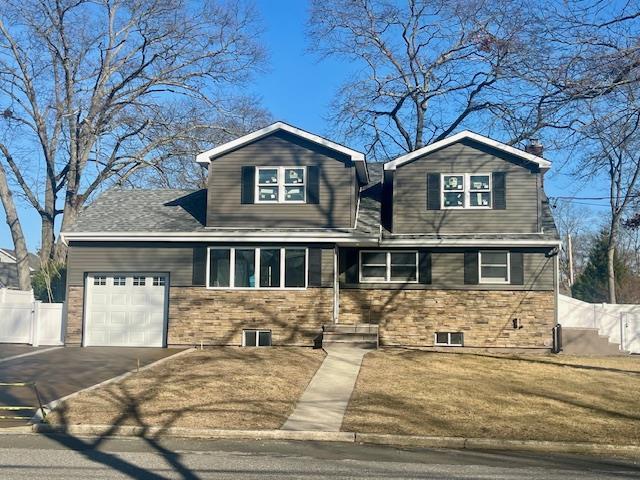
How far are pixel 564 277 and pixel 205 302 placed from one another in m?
53.0

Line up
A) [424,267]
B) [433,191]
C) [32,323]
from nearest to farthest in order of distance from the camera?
[424,267] < [32,323] < [433,191]

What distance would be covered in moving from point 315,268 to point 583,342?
8577 mm

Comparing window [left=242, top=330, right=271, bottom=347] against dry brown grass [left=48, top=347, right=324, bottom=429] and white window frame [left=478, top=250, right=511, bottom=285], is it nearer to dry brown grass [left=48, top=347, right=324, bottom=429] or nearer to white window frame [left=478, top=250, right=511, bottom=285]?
dry brown grass [left=48, top=347, right=324, bottom=429]

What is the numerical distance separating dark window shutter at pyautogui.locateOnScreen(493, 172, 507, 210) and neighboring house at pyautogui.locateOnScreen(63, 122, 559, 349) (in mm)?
42

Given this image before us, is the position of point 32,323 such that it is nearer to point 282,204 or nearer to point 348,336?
point 282,204

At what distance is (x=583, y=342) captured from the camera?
19844 millimetres

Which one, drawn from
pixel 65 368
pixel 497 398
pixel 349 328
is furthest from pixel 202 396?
pixel 349 328

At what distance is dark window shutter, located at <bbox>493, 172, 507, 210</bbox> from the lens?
64.7 ft

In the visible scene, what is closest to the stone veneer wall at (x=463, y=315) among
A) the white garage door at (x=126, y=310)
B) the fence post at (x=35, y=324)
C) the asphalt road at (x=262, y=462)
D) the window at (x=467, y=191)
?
the window at (x=467, y=191)

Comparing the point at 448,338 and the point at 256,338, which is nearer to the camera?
the point at 256,338

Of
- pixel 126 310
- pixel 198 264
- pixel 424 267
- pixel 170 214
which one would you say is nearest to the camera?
pixel 198 264

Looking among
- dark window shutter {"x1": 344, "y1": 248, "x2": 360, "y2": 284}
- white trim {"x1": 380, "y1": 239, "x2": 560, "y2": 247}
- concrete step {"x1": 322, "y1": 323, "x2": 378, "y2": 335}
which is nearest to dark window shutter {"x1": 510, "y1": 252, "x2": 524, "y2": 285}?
white trim {"x1": 380, "y1": 239, "x2": 560, "y2": 247}

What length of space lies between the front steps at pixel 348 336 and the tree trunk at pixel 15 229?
19566 millimetres

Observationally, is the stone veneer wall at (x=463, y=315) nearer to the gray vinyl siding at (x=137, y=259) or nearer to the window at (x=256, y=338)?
the window at (x=256, y=338)
